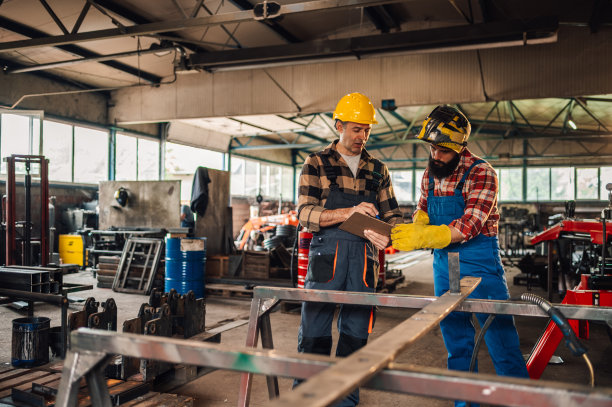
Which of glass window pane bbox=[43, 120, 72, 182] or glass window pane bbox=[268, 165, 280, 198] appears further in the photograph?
glass window pane bbox=[268, 165, 280, 198]

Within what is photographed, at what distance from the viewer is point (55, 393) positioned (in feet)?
10.8

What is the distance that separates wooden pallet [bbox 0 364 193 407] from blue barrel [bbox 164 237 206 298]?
3.76 metres

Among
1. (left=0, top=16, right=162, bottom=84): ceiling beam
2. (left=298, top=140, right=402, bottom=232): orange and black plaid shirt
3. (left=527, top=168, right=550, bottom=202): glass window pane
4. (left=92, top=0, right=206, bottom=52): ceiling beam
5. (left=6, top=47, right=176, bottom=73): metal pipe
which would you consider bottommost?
(left=298, top=140, right=402, bottom=232): orange and black plaid shirt

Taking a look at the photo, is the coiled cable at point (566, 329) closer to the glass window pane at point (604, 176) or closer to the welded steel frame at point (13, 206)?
the welded steel frame at point (13, 206)

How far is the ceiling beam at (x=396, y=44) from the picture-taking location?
7105 millimetres

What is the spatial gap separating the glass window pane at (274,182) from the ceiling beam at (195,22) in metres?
15.3

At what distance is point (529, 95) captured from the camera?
8977mm

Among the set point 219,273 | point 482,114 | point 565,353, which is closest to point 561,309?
point 565,353

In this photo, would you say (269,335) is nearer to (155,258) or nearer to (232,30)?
(155,258)

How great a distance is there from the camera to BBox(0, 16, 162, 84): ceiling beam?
9031 millimetres

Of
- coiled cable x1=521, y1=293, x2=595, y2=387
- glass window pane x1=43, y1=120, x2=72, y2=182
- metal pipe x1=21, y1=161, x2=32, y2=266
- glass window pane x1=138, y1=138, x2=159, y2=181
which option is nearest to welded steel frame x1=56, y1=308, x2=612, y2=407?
coiled cable x1=521, y1=293, x2=595, y2=387

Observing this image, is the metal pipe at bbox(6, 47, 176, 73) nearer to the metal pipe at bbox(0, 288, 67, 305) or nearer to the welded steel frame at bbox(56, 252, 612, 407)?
the metal pipe at bbox(0, 288, 67, 305)

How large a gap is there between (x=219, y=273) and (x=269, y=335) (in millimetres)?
5858

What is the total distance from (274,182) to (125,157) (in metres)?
9.44
